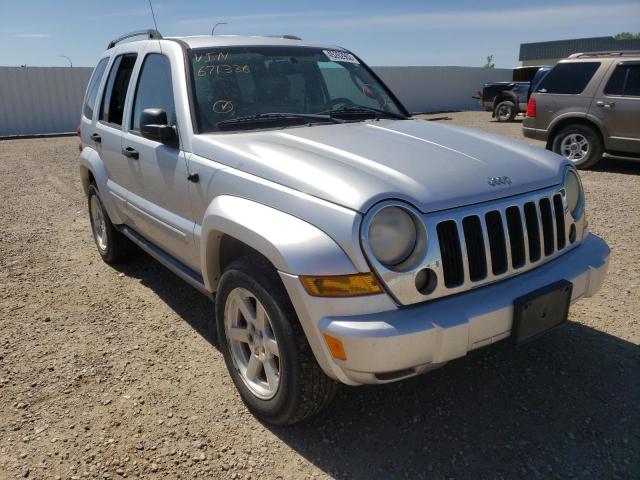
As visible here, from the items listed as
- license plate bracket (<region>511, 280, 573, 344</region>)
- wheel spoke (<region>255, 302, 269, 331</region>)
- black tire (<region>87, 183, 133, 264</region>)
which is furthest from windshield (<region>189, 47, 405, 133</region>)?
black tire (<region>87, 183, 133, 264</region>)

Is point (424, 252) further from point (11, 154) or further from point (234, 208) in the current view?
point (11, 154)

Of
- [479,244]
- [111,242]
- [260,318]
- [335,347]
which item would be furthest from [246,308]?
[111,242]

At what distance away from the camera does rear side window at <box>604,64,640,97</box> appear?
27.0 ft

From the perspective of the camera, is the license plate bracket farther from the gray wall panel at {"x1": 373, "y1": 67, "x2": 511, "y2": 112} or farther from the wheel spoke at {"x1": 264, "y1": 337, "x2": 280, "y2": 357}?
the gray wall panel at {"x1": 373, "y1": 67, "x2": 511, "y2": 112}

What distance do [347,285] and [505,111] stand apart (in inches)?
732

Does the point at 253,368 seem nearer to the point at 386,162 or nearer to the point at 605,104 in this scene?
the point at 386,162

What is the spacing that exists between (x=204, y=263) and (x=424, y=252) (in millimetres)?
1287

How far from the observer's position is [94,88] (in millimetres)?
4883

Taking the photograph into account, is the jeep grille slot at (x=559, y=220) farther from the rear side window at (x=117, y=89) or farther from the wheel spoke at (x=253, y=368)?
the rear side window at (x=117, y=89)

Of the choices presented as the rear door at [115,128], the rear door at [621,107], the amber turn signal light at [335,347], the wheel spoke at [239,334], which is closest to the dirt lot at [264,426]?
the wheel spoke at [239,334]

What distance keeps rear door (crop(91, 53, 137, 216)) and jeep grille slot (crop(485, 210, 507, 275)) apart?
2666 mm

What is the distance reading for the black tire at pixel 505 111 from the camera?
729 inches

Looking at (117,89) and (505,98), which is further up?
(117,89)

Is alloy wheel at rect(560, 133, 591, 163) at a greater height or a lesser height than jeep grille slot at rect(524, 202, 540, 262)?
lesser
